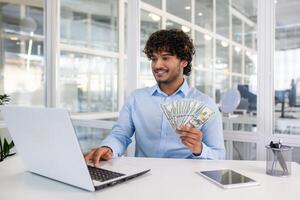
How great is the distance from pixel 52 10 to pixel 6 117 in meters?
2.20

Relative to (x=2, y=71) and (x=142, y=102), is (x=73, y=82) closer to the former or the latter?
(x=2, y=71)

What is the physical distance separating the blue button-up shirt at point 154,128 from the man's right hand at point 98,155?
0.55ft

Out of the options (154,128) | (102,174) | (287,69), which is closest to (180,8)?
(287,69)

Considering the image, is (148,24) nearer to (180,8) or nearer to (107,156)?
(180,8)

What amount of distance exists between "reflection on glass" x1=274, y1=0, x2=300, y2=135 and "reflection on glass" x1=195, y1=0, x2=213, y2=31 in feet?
2.01

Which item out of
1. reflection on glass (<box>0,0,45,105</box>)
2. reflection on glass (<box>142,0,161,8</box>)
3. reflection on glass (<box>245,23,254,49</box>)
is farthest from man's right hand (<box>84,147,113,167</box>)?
reflection on glass (<box>0,0,45,105</box>)

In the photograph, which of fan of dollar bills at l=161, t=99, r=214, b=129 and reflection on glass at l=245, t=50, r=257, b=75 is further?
reflection on glass at l=245, t=50, r=257, b=75

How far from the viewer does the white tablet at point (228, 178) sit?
1041mm

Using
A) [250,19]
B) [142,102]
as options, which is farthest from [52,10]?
[250,19]

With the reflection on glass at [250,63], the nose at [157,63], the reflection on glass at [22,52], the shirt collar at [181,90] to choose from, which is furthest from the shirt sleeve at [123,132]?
the reflection on glass at [22,52]

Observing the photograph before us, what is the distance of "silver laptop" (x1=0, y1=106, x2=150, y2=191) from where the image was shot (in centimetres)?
93

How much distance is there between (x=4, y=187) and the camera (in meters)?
1.05

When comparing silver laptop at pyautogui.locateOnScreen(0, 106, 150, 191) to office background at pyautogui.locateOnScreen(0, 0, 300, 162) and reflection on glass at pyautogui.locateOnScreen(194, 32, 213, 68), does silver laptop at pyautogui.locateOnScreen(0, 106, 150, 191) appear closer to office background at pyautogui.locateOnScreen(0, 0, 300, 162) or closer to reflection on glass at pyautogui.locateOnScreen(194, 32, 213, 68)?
office background at pyautogui.locateOnScreen(0, 0, 300, 162)

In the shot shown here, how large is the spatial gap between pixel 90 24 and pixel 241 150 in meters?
2.19
